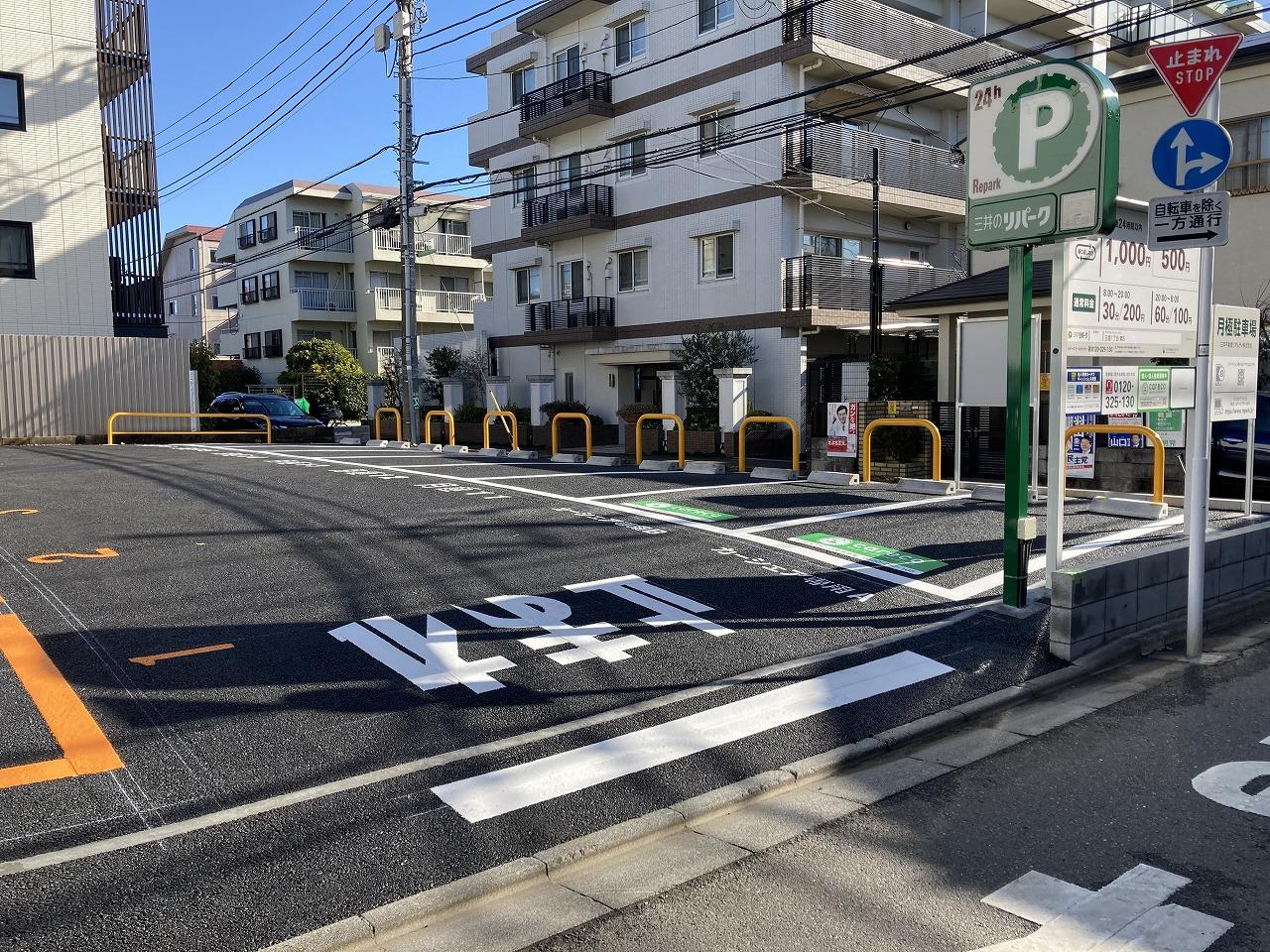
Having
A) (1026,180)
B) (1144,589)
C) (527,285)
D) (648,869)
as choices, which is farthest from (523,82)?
(648,869)

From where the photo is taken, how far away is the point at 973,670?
605cm

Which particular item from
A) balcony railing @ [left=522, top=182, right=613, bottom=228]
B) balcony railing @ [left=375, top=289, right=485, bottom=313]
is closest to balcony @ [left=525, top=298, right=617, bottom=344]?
balcony railing @ [left=522, top=182, right=613, bottom=228]

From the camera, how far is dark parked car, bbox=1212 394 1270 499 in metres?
12.5

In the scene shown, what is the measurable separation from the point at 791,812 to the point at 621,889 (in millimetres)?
1008

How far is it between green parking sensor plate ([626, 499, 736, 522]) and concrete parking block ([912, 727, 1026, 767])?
4.83m

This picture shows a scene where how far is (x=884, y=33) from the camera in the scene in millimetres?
24938

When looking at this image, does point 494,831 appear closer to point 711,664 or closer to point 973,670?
point 711,664

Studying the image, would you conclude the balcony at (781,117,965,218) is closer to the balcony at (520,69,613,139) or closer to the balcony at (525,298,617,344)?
the balcony at (520,69,613,139)

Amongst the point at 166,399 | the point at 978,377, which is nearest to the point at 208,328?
the point at 166,399

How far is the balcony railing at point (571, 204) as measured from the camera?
28.0 meters

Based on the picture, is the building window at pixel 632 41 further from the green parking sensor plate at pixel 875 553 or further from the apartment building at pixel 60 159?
the green parking sensor plate at pixel 875 553

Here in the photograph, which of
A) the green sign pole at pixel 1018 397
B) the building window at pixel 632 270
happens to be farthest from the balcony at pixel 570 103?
the green sign pole at pixel 1018 397

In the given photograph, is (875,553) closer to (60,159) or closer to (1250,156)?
(1250,156)

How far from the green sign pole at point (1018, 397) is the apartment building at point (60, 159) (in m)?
20.7
